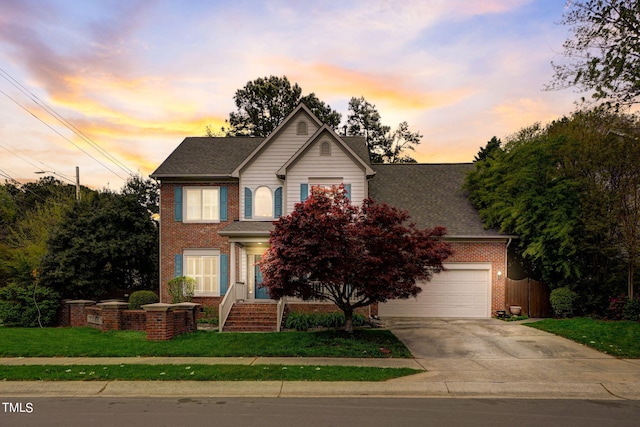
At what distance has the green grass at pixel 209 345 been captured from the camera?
1165cm

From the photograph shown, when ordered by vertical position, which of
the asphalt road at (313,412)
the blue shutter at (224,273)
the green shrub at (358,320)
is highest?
the blue shutter at (224,273)

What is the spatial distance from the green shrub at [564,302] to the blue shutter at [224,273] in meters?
13.9

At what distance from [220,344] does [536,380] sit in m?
8.25

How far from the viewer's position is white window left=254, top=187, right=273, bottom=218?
1989 centimetres

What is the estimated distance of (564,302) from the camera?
1736 centimetres

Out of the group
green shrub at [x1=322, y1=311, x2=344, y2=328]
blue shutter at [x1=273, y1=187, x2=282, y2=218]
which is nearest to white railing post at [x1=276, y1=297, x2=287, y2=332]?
green shrub at [x1=322, y1=311, x2=344, y2=328]

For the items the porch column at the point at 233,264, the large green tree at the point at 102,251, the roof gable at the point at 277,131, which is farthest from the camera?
the roof gable at the point at 277,131

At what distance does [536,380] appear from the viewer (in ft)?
30.9

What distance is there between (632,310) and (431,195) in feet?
30.5

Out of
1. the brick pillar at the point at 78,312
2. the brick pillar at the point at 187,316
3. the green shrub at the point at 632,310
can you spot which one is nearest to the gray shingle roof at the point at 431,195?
the green shrub at the point at 632,310

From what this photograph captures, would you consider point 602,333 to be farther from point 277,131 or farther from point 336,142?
point 277,131

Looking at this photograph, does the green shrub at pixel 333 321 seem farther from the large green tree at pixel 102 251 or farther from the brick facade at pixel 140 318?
the large green tree at pixel 102 251

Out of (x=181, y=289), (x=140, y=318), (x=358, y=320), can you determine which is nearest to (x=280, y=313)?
(x=358, y=320)

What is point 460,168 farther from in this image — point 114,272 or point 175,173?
point 114,272
